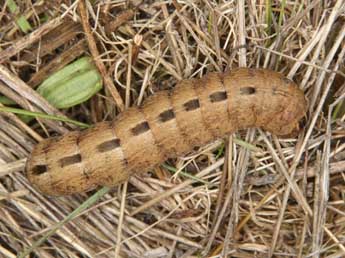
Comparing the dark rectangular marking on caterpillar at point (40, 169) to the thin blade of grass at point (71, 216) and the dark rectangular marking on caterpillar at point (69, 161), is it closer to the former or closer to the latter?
the dark rectangular marking on caterpillar at point (69, 161)

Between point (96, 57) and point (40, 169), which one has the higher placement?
point (96, 57)

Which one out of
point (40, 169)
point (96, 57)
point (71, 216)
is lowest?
point (71, 216)

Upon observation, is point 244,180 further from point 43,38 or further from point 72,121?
point 43,38

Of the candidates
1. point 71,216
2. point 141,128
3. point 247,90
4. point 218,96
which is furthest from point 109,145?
point 247,90

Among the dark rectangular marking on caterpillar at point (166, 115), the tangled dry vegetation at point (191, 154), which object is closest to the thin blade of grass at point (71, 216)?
the tangled dry vegetation at point (191, 154)

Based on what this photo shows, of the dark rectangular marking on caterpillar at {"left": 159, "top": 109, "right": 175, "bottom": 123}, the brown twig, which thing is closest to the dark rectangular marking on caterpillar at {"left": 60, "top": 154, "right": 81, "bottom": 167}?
the brown twig

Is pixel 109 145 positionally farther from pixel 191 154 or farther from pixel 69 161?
pixel 191 154
